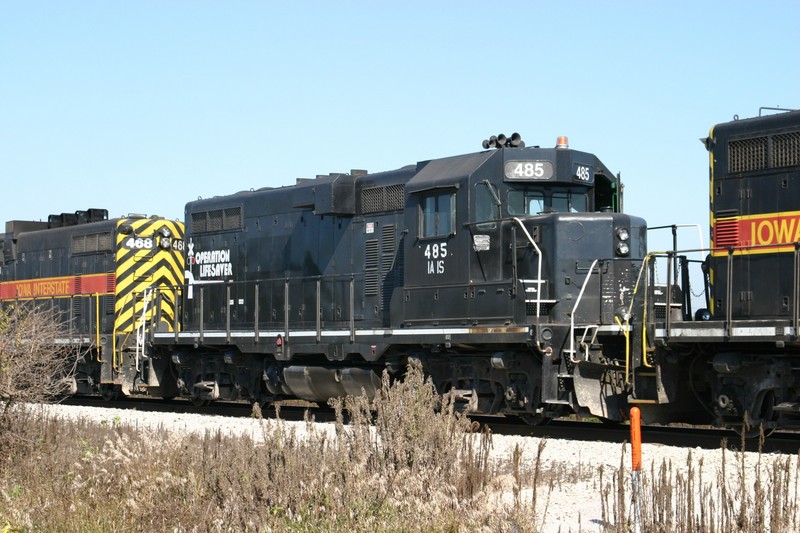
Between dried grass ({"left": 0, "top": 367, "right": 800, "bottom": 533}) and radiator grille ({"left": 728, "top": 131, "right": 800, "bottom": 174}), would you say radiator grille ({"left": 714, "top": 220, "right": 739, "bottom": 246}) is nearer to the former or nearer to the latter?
radiator grille ({"left": 728, "top": 131, "right": 800, "bottom": 174})

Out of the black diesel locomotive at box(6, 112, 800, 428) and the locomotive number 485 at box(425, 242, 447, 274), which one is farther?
the locomotive number 485 at box(425, 242, 447, 274)

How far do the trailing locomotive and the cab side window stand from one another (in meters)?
6.67

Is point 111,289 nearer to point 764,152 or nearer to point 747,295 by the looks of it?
point 747,295

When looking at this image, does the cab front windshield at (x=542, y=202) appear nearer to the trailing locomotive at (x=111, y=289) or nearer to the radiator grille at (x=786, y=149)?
the radiator grille at (x=786, y=149)

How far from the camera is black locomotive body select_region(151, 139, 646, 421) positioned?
12672 millimetres

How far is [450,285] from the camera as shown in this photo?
13586 mm

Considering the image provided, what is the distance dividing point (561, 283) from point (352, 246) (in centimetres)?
385

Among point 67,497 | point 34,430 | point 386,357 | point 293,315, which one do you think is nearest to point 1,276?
point 293,315

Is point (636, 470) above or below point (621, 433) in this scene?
above

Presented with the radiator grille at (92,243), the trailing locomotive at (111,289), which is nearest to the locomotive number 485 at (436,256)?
the trailing locomotive at (111,289)

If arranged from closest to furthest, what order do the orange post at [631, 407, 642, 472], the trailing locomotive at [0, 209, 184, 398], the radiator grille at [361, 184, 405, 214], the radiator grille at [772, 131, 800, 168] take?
the orange post at [631, 407, 642, 472] → the radiator grille at [772, 131, 800, 168] → the radiator grille at [361, 184, 405, 214] → the trailing locomotive at [0, 209, 184, 398]

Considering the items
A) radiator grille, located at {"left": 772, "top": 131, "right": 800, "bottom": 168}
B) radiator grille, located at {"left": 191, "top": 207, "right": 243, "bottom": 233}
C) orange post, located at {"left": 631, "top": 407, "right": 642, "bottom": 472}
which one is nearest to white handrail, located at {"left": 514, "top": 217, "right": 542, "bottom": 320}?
radiator grille, located at {"left": 772, "top": 131, "right": 800, "bottom": 168}

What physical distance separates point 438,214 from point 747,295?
4349 millimetres

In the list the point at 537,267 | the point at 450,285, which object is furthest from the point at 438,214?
the point at 537,267
